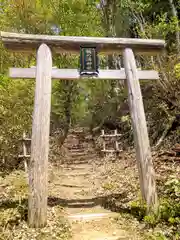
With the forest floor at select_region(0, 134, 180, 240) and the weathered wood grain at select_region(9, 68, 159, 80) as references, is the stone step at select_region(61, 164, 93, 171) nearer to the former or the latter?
the forest floor at select_region(0, 134, 180, 240)

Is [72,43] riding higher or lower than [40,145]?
higher

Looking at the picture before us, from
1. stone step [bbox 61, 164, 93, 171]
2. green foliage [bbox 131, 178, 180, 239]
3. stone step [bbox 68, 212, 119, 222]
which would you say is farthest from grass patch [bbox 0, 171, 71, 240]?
stone step [bbox 61, 164, 93, 171]

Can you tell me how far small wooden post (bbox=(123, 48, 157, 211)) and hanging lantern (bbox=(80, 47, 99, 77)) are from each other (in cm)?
79

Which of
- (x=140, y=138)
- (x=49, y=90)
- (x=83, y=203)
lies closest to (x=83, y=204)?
(x=83, y=203)

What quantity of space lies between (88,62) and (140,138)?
219cm

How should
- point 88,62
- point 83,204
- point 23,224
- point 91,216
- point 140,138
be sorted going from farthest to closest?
point 83,204 → point 88,62 → point 140,138 → point 91,216 → point 23,224

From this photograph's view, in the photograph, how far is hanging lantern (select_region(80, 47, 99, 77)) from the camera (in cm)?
538

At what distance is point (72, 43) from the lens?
5.37m

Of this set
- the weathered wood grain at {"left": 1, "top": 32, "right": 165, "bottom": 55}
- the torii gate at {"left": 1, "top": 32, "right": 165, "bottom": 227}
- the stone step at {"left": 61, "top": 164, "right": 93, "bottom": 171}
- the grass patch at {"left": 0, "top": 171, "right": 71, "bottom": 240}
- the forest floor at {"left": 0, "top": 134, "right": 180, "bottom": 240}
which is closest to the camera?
the grass patch at {"left": 0, "top": 171, "right": 71, "bottom": 240}

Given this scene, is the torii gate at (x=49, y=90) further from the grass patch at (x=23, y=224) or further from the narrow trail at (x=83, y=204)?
the narrow trail at (x=83, y=204)

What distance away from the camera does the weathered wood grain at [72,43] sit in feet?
16.6

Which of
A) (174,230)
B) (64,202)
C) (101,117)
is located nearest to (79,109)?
(101,117)

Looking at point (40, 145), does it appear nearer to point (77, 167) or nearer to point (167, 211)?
point (167, 211)

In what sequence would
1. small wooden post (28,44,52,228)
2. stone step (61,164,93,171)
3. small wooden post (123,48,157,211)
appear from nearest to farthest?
small wooden post (28,44,52,228) → small wooden post (123,48,157,211) → stone step (61,164,93,171)
